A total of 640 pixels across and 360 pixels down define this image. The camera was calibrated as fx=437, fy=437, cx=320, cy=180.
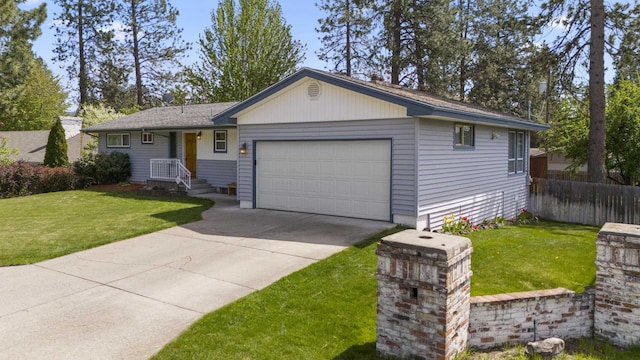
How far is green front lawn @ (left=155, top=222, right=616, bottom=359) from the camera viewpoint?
4.34m

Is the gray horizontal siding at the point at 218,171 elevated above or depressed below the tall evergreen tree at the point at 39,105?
below

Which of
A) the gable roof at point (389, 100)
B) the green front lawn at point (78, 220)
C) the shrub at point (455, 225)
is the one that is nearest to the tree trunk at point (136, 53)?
the green front lawn at point (78, 220)

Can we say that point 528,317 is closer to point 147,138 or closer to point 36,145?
point 147,138

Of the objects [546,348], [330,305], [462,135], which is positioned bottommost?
[546,348]

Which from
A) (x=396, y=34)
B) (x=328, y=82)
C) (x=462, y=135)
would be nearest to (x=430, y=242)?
(x=328, y=82)

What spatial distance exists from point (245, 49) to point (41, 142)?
547 inches

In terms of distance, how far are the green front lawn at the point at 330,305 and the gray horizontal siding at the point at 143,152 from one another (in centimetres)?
1273

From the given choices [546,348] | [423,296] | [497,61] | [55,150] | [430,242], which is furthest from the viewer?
[497,61]

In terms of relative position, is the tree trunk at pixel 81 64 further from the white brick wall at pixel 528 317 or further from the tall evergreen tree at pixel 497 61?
the white brick wall at pixel 528 317

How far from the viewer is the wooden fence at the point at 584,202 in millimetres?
13023

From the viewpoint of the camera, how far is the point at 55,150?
21547 millimetres

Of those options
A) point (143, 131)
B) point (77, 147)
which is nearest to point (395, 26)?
point (143, 131)

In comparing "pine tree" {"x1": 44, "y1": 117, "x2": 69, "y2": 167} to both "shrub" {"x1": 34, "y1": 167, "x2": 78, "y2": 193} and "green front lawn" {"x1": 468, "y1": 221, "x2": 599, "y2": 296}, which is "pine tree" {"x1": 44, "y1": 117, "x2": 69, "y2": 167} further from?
"green front lawn" {"x1": 468, "y1": 221, "x2": 599, "y2": 296}

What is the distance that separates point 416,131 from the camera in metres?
9.55
